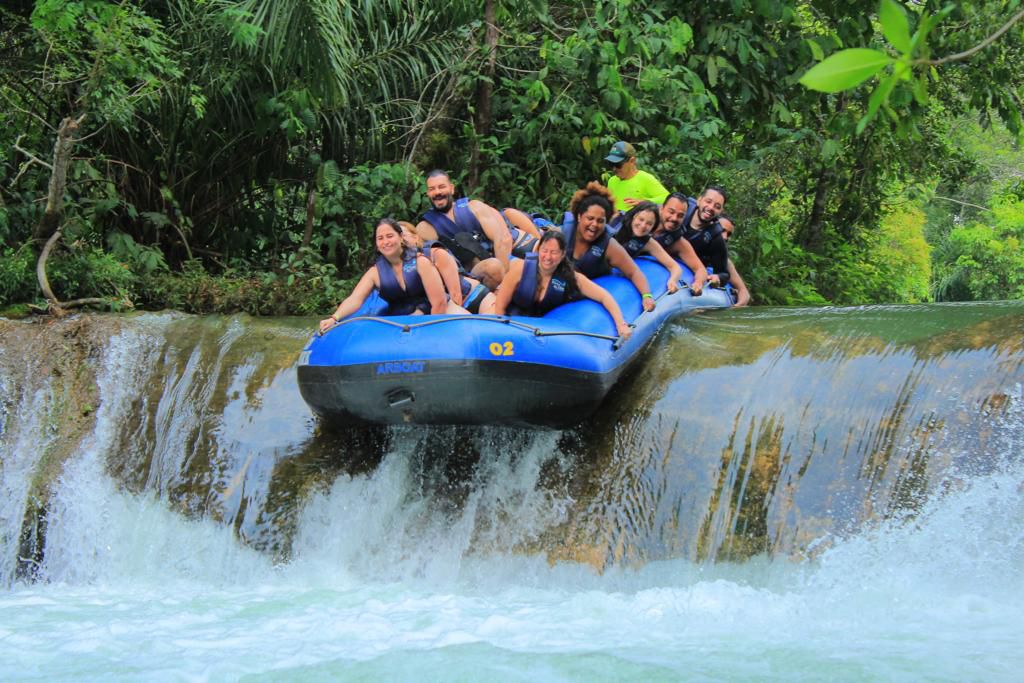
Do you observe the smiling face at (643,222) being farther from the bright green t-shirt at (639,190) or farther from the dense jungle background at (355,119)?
the dense jungle background at (355,119)

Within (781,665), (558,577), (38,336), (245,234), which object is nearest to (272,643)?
(558,577)

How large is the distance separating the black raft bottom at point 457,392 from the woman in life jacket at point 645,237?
1354 mm

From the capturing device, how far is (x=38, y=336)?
22.2 feet

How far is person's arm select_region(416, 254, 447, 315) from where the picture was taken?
5.96 meters

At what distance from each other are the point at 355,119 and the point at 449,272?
12.6ft

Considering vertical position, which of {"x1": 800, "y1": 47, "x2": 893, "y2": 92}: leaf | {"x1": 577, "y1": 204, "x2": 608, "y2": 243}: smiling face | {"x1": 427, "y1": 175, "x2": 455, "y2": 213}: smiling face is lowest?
{"x1": 577, "y1": 204, "x2": 608, "y2": 243}: smiling face

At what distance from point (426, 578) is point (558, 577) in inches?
25.0

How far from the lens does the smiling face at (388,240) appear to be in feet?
19.4

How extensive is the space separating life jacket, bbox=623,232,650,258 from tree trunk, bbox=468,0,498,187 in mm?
3019

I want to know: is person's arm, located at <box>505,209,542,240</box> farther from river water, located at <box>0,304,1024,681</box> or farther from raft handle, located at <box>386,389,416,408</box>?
raft handle, located at <box>386,389,416,408</box>

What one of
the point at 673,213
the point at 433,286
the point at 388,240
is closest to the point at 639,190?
the point at 673,213

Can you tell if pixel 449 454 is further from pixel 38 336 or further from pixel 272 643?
pixel 38 336

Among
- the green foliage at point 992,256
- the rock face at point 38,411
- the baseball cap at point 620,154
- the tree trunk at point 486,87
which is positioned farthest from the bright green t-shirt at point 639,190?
the green foliage at point 992,256

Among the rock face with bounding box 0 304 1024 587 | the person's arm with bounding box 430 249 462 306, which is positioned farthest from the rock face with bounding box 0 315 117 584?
the person's arm with bounding box 430 249 462 306
